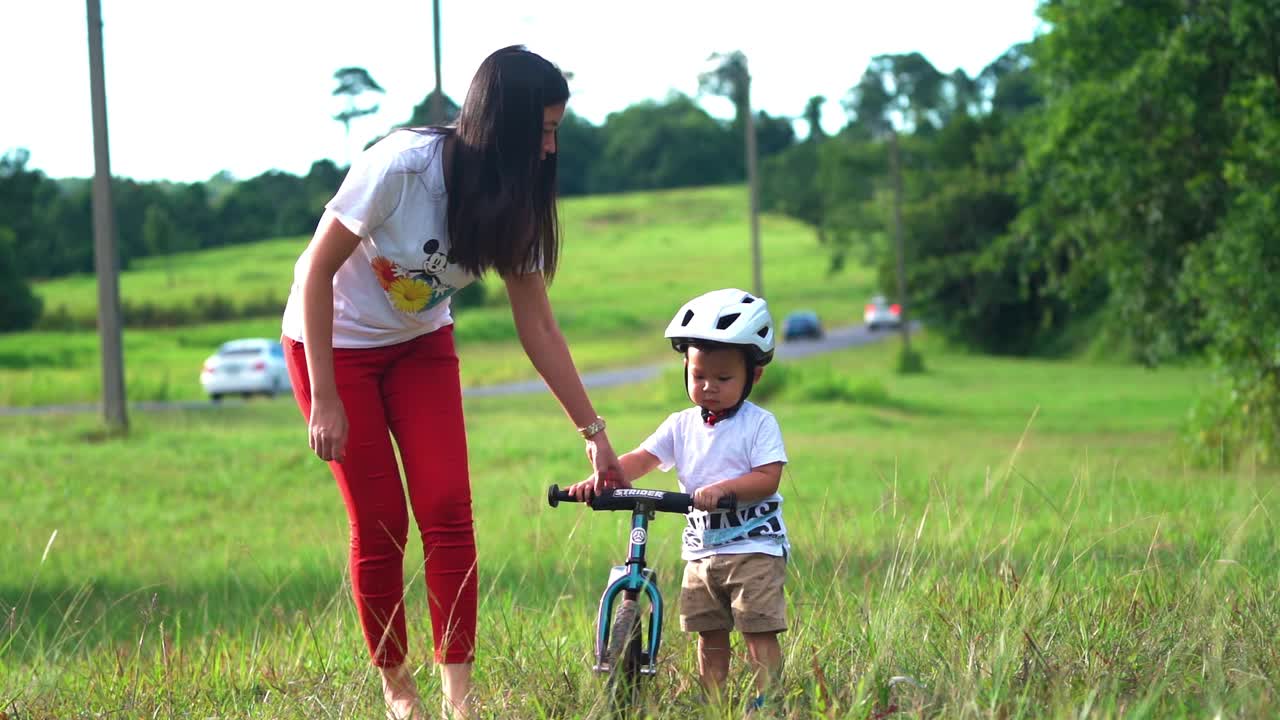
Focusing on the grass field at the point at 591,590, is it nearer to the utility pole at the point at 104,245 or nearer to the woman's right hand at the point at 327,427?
the woman's right hand at the point at 327,427

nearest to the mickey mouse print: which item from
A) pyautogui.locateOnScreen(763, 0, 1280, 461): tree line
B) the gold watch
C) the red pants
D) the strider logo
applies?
the red pants

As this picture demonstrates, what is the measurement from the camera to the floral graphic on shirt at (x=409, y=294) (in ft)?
14.1

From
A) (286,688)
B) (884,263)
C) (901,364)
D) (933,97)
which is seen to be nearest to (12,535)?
(286,688)

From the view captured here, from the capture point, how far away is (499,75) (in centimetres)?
412

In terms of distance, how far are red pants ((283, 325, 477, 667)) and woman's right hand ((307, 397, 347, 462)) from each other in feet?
0.41

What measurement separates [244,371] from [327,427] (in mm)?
31435

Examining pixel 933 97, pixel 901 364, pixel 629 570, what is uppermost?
pixel 933 97

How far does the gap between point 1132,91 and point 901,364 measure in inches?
1201

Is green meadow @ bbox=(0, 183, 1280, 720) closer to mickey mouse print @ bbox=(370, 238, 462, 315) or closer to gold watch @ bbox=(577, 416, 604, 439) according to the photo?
gold watch @ bbox=(577, 416, 604, 439)

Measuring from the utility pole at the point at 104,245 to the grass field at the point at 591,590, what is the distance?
1130mm

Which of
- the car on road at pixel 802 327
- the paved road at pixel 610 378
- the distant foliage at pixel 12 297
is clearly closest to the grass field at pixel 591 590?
the paved road at pixel 610 378

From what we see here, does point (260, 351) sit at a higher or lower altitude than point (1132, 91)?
lower

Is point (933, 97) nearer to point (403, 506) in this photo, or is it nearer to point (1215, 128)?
point (1215, 128)

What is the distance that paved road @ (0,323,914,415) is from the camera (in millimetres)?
29328
